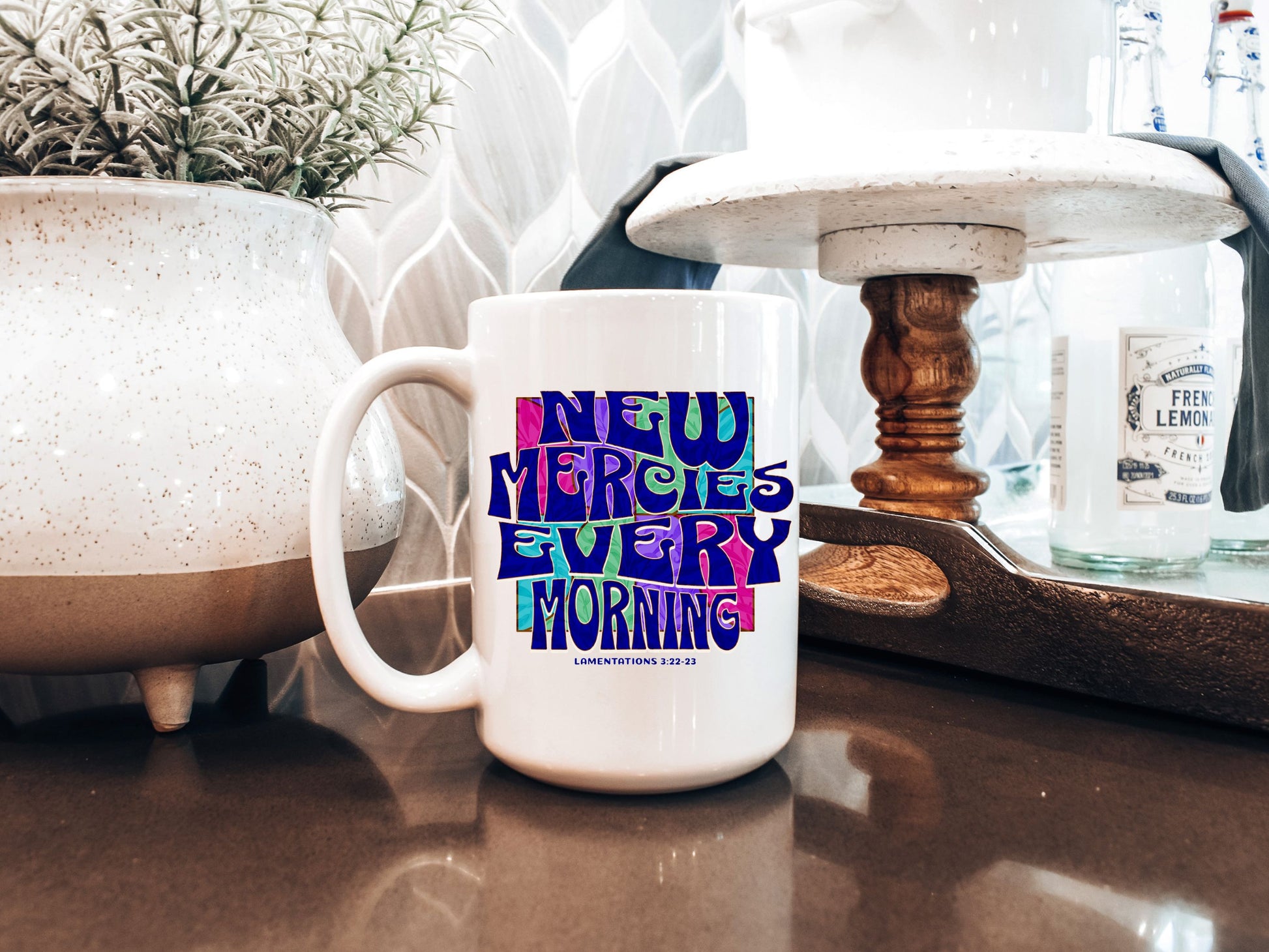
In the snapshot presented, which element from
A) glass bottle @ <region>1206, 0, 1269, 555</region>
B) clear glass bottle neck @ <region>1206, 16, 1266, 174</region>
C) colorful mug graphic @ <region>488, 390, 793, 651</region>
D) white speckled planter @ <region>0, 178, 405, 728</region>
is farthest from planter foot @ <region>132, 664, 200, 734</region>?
clear glass bottle neck @ <region>1206, 16, 1266, 174</region>

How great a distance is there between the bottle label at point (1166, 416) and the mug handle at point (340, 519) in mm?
349

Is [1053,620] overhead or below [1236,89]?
below

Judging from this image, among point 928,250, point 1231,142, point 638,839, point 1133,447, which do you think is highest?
point 1231,142

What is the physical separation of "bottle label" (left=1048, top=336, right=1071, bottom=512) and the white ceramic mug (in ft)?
0.91

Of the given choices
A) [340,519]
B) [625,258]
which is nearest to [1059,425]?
[625,258]

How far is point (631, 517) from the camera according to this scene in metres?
0.30

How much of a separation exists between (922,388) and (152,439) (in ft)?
1.36

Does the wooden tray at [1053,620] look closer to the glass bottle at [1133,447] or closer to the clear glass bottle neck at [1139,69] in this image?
the glass bottle at [1133,447]

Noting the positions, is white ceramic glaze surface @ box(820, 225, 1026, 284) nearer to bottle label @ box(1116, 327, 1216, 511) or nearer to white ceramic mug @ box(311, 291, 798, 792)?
bottle label @ box(1116, 327, 1216, 511)

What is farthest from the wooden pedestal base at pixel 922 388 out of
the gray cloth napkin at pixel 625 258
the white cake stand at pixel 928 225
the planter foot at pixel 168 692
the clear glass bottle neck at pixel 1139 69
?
the planter foot at pixel 168 692

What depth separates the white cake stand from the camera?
410 millimetres

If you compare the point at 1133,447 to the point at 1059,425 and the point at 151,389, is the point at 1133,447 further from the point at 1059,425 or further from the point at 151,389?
the point at 151,389

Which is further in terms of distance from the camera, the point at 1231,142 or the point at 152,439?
the point at 1231,142

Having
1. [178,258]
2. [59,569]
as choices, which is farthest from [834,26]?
[59,569]
